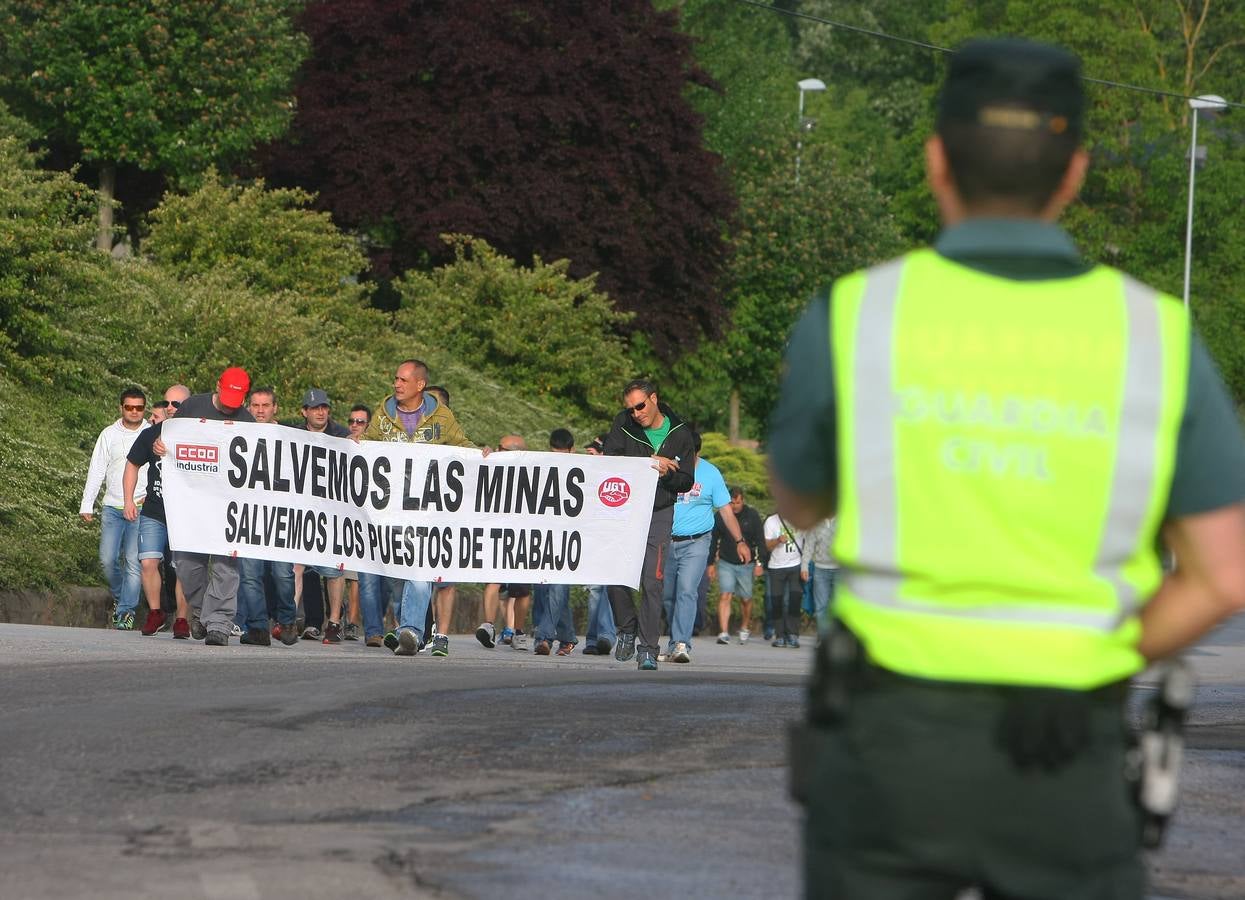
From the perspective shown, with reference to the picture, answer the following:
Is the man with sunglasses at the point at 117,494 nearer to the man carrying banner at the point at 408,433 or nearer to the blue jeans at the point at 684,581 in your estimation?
the man carrying banner at the point at 408,433

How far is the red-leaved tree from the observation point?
42344 millimetres

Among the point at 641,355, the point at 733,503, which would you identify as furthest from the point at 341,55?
the point at 733,503

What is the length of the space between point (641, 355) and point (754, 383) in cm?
1696

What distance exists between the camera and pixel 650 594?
1656cm

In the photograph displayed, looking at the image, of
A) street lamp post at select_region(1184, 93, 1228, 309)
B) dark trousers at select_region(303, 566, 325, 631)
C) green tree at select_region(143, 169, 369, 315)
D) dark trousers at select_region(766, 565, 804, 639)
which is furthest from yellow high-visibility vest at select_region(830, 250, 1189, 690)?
street lamp post at select_region(1184, 93, 1228, 309)

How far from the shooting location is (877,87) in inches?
3551

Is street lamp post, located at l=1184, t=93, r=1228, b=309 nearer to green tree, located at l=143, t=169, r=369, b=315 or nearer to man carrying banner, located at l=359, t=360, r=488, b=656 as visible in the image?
green tree, located at l=143, t=169, r=369, b=315

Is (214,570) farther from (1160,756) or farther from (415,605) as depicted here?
(1160,756)

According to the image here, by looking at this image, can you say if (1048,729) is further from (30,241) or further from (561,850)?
(30,241)

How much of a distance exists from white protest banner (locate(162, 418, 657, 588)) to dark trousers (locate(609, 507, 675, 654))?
0.20 m

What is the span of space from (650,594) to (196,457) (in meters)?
3.68

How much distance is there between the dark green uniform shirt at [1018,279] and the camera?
3.18m

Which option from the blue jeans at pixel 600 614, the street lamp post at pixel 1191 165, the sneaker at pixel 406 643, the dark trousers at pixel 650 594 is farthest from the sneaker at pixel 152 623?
the street lamp post at pixel 1191 165

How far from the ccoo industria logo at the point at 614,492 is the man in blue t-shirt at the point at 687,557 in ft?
1.36
